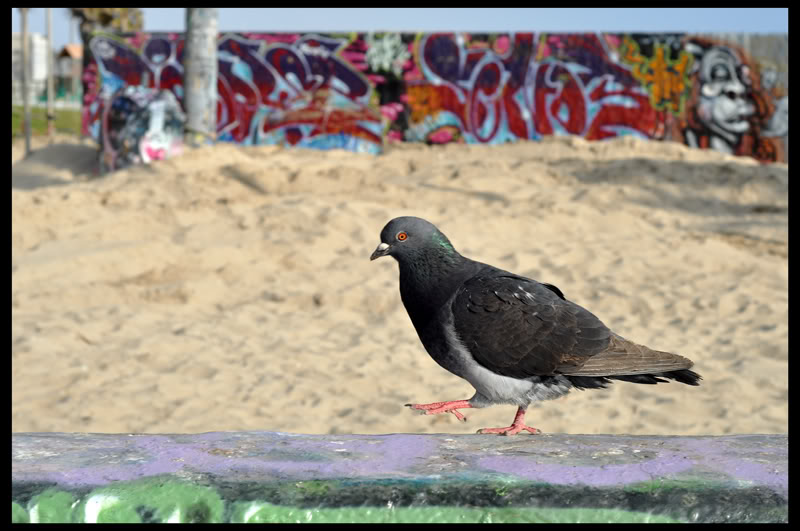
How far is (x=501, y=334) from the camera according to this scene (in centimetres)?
206

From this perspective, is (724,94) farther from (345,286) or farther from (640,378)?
(640,378)

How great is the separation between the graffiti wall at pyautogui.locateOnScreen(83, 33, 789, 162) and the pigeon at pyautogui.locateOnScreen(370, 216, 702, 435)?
14.0m

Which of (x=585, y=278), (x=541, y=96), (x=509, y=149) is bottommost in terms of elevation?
(x=585, y=278)

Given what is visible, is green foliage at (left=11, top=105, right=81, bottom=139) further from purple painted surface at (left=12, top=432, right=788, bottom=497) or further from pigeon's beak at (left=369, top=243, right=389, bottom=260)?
pigeon's beak at (left=369, top=243, right=389, bottom=260)

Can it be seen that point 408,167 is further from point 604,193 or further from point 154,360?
point 154,360

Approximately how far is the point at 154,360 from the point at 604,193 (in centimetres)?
624

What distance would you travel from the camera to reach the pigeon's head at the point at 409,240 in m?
1.88

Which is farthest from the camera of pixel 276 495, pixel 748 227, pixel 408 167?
pixel 408 167

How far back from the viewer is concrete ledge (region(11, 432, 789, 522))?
5.36 feet

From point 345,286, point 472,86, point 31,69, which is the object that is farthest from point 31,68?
point 345,286

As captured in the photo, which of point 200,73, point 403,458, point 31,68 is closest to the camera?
point 403,458

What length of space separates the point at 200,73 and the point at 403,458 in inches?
461

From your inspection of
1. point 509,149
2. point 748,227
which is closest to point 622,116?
point 509,149

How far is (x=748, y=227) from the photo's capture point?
975 centimetres
